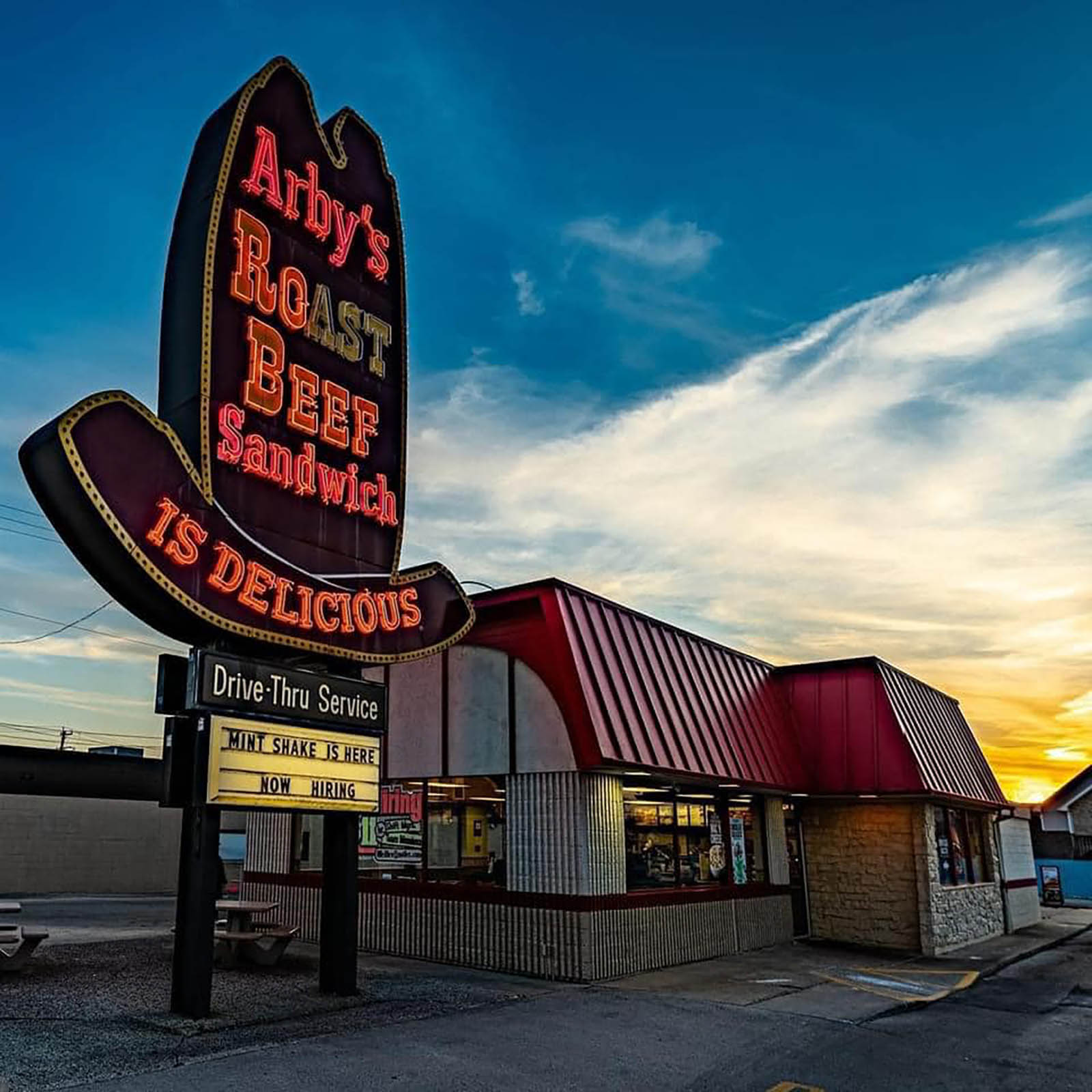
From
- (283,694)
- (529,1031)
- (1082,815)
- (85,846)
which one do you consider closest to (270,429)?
(283,694)

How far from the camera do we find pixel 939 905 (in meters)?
20.3

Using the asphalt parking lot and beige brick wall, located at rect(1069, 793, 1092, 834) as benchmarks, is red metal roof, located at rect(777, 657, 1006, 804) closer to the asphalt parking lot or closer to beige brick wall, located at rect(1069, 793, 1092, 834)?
the asphalt parking lot

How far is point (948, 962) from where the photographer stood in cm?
1884

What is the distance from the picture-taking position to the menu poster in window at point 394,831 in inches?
696

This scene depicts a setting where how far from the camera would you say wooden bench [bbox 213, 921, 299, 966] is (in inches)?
573

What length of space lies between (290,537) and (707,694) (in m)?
9.76

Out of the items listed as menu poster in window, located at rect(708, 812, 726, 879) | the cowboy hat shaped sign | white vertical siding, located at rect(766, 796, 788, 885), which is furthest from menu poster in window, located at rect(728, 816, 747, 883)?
the cowboy hat shaped sign

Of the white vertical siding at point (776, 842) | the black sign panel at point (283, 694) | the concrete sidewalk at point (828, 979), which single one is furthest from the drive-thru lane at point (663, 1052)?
the white vertical siding at point (776, 842)

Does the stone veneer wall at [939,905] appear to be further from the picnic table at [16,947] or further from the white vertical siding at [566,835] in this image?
the picnic table at [16,947]

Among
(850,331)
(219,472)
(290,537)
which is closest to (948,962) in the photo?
(850,331)

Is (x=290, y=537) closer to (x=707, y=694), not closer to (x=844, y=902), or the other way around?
(x=707, y=694)

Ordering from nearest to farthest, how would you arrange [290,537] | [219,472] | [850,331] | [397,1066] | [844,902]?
[397,1066] → [219,472] → [290,537] → [850,331] → [844,902]

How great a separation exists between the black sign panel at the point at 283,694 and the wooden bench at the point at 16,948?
5.18 meters

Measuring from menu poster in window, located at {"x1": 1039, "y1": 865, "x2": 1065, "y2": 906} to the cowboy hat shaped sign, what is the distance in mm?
32783
